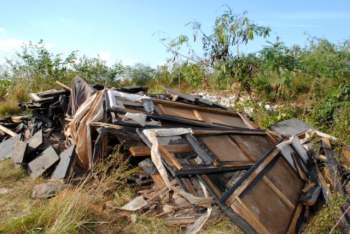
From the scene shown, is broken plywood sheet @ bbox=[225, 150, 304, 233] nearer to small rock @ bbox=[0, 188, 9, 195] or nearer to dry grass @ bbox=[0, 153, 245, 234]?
dry grass @ bbox=[0, 153, 245, 234]

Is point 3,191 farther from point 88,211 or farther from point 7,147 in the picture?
point 88,211

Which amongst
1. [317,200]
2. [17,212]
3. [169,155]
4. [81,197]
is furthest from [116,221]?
[317,200]

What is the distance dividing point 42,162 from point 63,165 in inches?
20.1

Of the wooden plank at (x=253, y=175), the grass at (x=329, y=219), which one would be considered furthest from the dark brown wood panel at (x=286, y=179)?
the grass at (x=329, y=219)

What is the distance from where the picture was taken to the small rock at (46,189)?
16.5 ft

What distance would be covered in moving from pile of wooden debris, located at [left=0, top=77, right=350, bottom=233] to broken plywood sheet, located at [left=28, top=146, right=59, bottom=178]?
0.02 metres

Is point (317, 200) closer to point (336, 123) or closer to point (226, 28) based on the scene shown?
point (336, 123)

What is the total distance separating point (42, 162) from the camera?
19.7ft

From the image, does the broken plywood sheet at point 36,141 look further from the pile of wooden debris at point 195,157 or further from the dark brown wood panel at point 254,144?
→ the dark brown wood panel at point 254,144

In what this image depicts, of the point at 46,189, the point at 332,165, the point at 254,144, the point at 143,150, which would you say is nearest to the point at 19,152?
the point at 46,189

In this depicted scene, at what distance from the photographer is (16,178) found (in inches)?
236

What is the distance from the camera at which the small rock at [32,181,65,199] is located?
16.5ft

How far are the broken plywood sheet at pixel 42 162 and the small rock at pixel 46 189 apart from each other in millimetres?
612

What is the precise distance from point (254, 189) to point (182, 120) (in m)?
1.81
